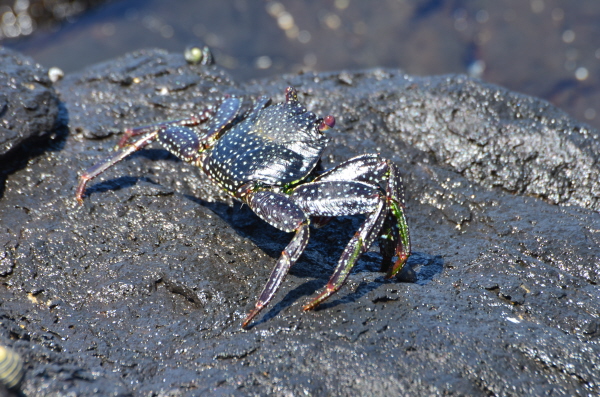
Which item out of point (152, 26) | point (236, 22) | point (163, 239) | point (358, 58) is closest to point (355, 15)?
point (358, 58)

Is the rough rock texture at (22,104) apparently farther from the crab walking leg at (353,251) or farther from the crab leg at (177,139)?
the crab walking leg at (353,251)

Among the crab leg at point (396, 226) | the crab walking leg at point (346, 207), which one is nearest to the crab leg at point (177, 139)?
the crab walking leg at point (346, 207)

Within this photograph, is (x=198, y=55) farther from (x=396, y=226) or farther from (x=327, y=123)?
(x=396, y=226)

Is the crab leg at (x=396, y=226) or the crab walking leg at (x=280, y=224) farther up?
the crab leg at (x=396, y=226)

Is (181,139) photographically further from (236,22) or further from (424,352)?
(236,22)

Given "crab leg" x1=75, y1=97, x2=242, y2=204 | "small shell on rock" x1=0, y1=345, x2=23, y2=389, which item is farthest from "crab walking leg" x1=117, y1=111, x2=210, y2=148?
"small shell on rock" x1=0, y1=345, x2=23, y2=389

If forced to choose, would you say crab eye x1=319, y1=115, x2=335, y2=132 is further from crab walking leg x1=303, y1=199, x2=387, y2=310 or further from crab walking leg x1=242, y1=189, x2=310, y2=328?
crab walking leg x1=303, y1=199, x2=387, y2=310

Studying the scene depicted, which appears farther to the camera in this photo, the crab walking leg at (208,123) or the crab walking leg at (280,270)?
the crab walking leg at (208,123)
